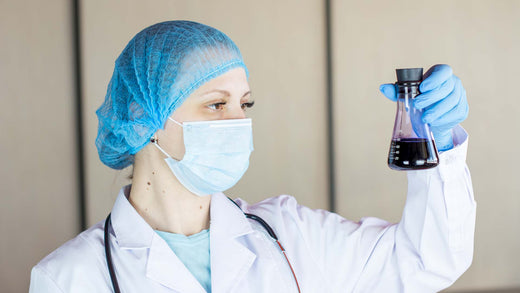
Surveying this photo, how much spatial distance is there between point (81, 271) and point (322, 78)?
5.19ft

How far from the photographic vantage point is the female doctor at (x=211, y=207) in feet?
3.85

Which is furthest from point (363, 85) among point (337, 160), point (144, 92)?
point (144, 92)

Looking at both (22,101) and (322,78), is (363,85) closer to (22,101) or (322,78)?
(322,78)

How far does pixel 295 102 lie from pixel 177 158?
1.21m

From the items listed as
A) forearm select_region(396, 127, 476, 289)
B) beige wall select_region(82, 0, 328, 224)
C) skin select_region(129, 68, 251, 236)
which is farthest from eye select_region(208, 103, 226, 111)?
beige wall select_region(82, 0, 328, 224)

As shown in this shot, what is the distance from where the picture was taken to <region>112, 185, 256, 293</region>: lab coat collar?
3.82ft

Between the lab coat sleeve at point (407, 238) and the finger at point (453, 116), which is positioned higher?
the finger at point (453, 116)

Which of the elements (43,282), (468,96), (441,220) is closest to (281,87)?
(468,96)

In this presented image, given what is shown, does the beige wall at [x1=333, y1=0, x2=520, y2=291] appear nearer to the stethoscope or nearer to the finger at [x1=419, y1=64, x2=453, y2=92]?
the stethoscope

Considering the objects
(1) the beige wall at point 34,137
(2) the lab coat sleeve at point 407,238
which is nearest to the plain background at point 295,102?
(1) the beige wall at point 34,137

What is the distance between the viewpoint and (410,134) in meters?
1.18

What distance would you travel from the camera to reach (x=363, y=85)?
2.41 metres

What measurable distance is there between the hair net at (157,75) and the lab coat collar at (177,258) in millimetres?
180

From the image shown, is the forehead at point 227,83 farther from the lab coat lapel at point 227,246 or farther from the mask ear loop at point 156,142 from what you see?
the lab coat lapel at point 227,246
